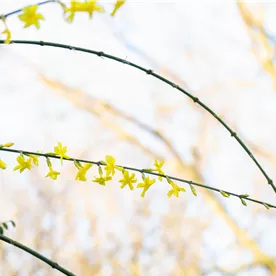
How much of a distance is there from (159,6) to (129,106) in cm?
30

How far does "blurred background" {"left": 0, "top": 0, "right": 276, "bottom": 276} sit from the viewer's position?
117cm

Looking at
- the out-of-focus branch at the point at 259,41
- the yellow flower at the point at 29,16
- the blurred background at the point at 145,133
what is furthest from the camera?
the out-of-focus branch at the point at 259,41

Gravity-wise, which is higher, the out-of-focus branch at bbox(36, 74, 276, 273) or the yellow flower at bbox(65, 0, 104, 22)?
the out-of-focus branch at bbox(36, 74, 276, 273)

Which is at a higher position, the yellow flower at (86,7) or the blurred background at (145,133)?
the blurred background at (145,133)

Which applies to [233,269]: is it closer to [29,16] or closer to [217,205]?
[217,205]

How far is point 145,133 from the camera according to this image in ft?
4.25


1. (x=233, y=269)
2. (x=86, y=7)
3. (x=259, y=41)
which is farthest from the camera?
(x=259, y=41)

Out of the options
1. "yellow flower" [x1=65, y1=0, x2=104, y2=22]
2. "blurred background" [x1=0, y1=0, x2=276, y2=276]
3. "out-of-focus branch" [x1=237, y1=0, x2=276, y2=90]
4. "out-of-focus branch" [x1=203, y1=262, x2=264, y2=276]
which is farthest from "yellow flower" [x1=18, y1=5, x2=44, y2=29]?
"out-of-focus branch" [x1=237, y1=0, x2=276, y2=90]

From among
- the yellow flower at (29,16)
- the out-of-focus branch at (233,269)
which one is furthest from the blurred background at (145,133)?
the yellow flower at (29,16)

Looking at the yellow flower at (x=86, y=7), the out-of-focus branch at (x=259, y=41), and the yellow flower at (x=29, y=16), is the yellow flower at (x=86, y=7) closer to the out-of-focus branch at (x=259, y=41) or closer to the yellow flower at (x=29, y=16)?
the yellow flower at (x=29, y=16)

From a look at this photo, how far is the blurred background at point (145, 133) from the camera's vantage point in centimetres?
117

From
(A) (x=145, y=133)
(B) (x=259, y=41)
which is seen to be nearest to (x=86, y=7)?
(A) (x=145, y=133)

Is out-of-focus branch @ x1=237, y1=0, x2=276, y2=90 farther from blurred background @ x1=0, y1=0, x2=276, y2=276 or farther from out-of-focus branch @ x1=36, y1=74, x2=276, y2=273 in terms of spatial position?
out-of-focus branch @ x1=36, y1=74, x2=276, y2=273

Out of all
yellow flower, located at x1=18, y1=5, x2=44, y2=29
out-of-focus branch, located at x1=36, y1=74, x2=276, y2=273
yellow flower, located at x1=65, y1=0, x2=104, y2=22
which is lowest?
yellow flower, located at x1=65, y1=0, x2=104, y2=22
